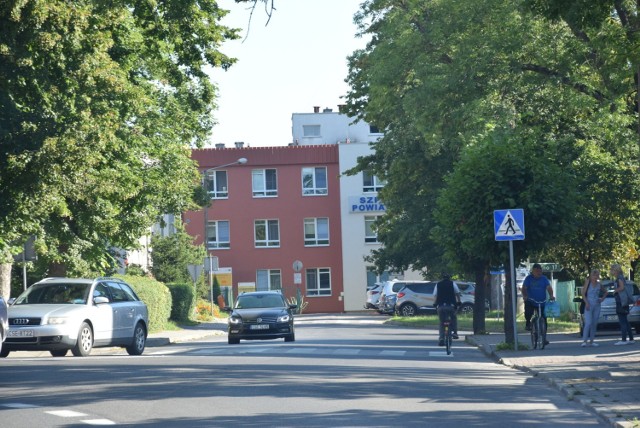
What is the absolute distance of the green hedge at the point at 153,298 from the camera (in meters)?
39.6

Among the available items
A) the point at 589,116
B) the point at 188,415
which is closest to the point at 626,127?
the point at 589,116

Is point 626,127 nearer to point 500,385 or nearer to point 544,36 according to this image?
point 544,36

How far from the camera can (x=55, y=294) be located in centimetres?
2522

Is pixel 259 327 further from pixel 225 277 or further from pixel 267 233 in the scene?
pixel 267 233

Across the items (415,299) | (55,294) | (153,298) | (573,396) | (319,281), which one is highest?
(319,281)

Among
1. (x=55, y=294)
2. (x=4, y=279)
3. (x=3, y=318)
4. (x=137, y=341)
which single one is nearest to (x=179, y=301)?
(x=4, y=279)

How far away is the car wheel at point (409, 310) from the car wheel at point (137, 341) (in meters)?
34.9

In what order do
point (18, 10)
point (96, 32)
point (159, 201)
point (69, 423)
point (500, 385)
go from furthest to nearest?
point (159, 201)
point (96, 32)
point (18, 10)
point (500, 385)
point (69, 423)

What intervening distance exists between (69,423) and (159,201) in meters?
25.0

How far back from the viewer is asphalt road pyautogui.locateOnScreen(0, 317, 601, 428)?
12.3 meters

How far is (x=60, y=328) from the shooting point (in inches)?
932

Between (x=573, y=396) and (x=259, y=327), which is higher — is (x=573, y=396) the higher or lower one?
the lower one

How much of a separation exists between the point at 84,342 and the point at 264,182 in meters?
60.4

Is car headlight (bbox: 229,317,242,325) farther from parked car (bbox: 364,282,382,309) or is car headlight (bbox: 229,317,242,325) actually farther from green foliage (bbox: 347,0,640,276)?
parked car (bbox: 364,282,382,309)
